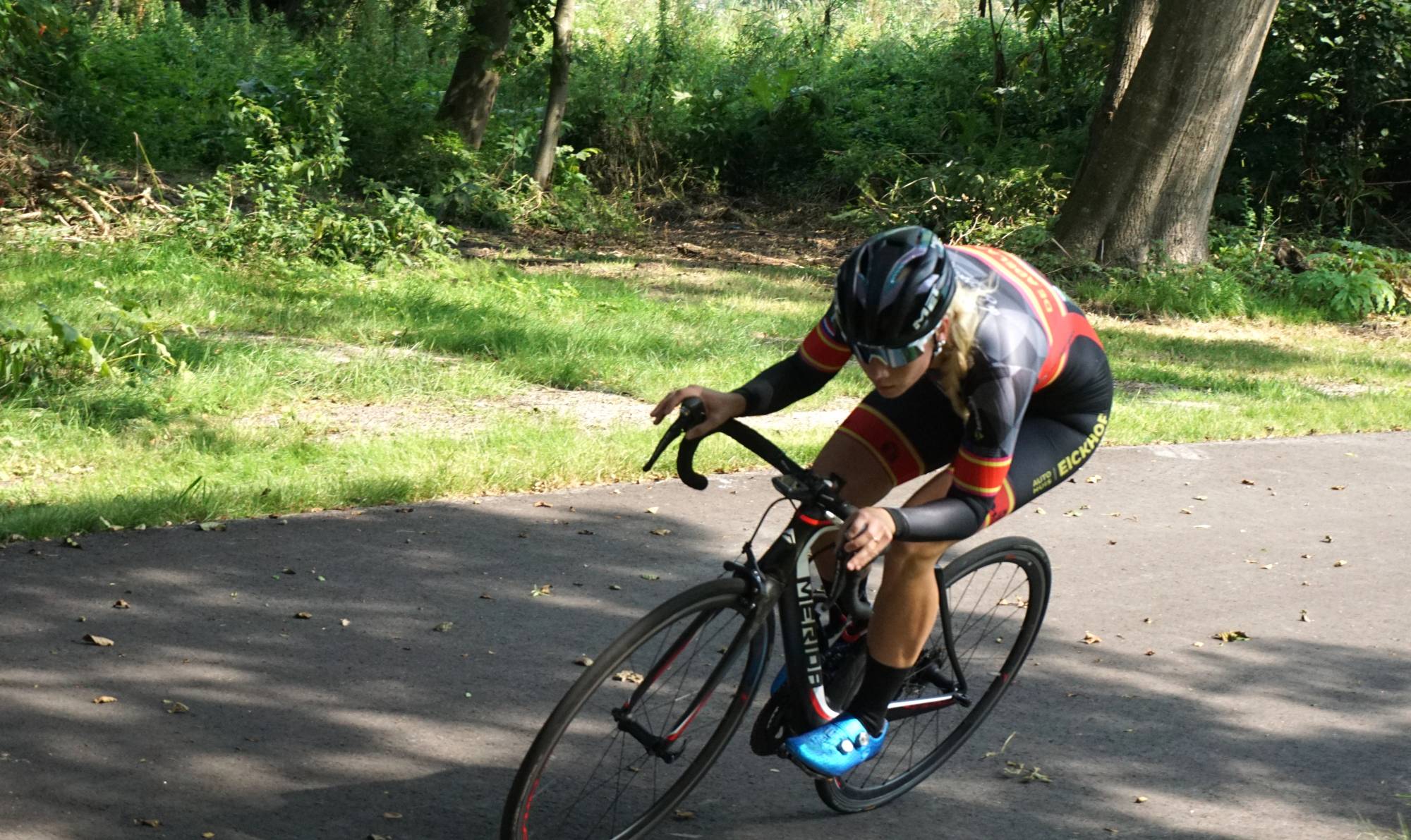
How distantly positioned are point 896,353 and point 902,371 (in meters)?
0.08

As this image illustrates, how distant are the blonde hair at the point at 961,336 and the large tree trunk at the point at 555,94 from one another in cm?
1317

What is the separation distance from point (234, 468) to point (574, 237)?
982cm

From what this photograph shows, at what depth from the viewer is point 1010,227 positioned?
16438 millimetres

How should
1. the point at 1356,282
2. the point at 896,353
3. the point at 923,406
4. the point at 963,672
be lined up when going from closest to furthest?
the point at 896,353
the point at 923,406
the point at 963,672
the point at 1356,282

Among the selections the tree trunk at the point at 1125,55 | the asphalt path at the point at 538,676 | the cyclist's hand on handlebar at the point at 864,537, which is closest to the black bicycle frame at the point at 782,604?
the cyclist's hand on handlebar at the point at 864,537

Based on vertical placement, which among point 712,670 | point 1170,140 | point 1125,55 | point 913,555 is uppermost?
point 1125,55

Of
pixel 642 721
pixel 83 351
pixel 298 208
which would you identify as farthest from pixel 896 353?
pixel 298 208

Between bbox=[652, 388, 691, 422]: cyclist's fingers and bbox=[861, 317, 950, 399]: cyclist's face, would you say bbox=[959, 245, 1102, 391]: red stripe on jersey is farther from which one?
bbox=[652, 388, 691, 422]: cyclist's fingers

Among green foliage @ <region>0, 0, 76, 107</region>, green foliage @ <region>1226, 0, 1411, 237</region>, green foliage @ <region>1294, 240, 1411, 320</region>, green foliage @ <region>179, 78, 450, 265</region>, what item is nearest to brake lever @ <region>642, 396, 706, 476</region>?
green foliage @ <region>0, 0, 76, 107</region>

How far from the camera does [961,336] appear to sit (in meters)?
3.46

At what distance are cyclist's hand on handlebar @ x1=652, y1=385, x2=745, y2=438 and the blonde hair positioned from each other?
0.56 meters

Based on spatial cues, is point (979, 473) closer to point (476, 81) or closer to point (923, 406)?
point (923, 406)

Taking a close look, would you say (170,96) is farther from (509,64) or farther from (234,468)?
(234,468)

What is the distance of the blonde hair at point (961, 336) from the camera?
346 centimetres
